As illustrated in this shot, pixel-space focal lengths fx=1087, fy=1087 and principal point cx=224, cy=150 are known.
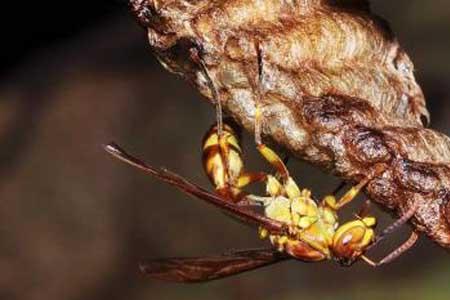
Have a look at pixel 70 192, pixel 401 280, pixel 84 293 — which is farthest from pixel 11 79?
pixel 401 280

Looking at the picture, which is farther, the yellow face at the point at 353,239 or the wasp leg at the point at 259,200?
→ the wasp leg at the point at 259,200

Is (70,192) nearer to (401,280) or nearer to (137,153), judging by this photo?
(137,153)

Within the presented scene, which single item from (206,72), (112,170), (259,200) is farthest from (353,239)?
(112,170)

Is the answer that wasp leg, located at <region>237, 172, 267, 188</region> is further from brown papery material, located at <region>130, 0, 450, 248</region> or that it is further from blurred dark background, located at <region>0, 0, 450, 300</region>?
blurred dark background, located at <region>0, 0, 450, 300</region>

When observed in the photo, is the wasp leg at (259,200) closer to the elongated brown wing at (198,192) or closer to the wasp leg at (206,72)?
the elongated brown wing at (198,192)

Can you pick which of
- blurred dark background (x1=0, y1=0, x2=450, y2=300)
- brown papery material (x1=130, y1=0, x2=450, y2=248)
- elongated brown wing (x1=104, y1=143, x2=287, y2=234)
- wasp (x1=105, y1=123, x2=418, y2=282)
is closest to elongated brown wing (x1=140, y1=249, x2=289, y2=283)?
wasp (x1=105, y1=123, x2=418, y2=282)

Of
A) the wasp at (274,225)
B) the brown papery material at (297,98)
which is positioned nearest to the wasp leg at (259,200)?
the wasp at (274,225)
